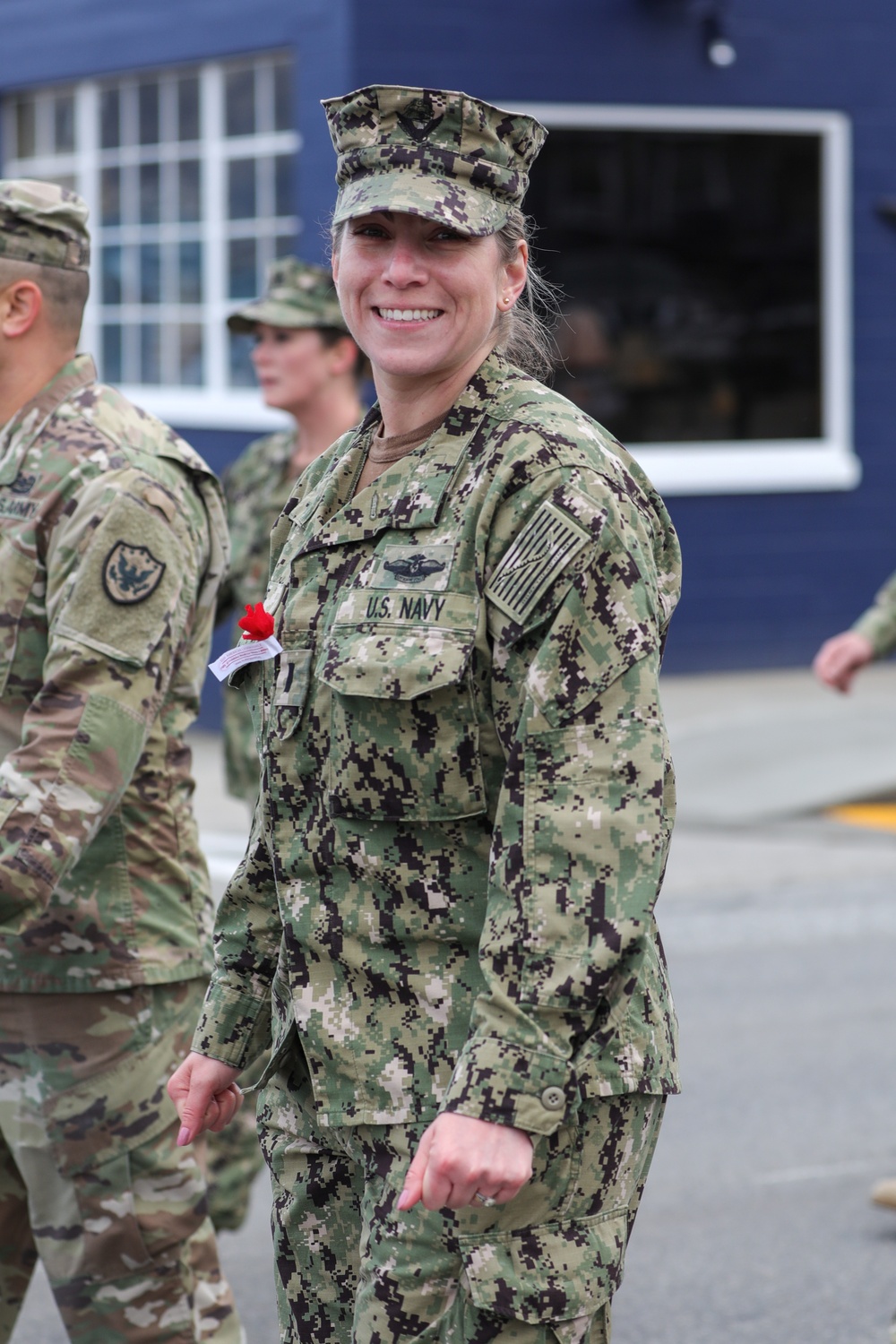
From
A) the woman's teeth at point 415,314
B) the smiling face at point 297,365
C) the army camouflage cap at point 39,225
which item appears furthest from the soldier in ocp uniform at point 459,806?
the smiling face at point 297,365

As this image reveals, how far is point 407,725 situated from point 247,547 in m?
3.09

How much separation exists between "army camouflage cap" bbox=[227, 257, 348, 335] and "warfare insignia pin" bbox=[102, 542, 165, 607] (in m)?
2.56

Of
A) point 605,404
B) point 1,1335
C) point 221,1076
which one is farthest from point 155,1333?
point 605,404

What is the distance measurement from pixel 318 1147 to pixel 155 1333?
A: 98cm

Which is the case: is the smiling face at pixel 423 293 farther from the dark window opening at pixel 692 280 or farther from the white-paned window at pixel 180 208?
the dark window opening at pixel 692 280

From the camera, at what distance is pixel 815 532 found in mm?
13664

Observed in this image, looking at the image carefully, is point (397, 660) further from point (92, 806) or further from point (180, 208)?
point (180, 208)

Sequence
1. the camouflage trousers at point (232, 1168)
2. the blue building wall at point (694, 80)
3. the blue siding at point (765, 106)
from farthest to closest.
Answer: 1. the blue siding at point (765, 106)
2. the blue building wall at point (694, 80)
3. the camouflage trousers at point (232, 1168)

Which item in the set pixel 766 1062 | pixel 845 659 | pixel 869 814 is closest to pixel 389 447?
pixel 845 659

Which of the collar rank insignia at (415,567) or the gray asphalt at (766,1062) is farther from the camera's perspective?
the gray asphalt at (766,1062)

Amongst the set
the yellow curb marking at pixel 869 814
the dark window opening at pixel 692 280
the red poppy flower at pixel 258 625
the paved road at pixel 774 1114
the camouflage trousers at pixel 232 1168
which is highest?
the dark window opening at pixel 692 280

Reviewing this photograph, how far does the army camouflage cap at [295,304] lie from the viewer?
575 cm

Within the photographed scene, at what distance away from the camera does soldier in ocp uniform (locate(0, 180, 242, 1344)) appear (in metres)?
3.21

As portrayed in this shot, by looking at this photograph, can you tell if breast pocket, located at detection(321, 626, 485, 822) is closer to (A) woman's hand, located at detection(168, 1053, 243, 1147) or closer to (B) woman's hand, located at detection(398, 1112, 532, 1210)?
(B) woman's hand, located at detection(398, 1112, 532, 1210)
